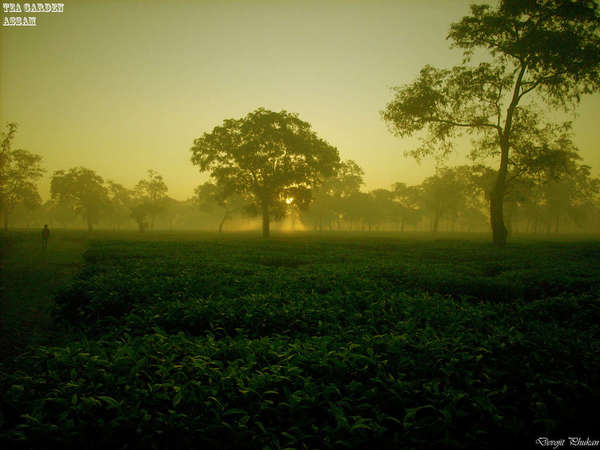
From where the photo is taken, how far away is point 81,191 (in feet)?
241

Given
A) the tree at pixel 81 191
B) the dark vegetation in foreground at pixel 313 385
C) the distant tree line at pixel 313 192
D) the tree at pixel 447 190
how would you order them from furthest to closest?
the tree at pixel 447 190 → the tree at pixel 81 191 → the distant tree line at pixel 313 192 → the dark vegetation in foreground at pixel 313 385

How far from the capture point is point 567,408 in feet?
10.4

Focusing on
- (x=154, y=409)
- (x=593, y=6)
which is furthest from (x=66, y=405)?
(x=593, y=6)

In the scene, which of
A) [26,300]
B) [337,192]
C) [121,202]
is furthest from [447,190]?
[121,202]

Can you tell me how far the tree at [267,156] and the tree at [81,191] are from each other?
48250 mm

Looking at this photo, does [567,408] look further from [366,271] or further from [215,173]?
[215,173]

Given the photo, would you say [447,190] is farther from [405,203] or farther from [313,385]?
[313,385]

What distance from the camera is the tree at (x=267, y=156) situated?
39.9m

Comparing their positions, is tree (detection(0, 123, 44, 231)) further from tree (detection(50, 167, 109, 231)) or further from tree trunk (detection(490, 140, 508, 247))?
tree trunk (detection(490, 140, 508, 247))

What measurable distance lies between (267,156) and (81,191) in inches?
2293

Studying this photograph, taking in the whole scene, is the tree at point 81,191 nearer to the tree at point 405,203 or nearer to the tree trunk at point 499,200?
the tree trunk at point 499,200

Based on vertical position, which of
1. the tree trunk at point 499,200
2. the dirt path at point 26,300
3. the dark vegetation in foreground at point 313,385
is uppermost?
the tree trunk at point 499,200

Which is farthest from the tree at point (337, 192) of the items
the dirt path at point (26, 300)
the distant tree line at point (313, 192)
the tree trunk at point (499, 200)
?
the dirt path at point (26, 300)

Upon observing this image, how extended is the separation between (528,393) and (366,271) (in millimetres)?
8362
